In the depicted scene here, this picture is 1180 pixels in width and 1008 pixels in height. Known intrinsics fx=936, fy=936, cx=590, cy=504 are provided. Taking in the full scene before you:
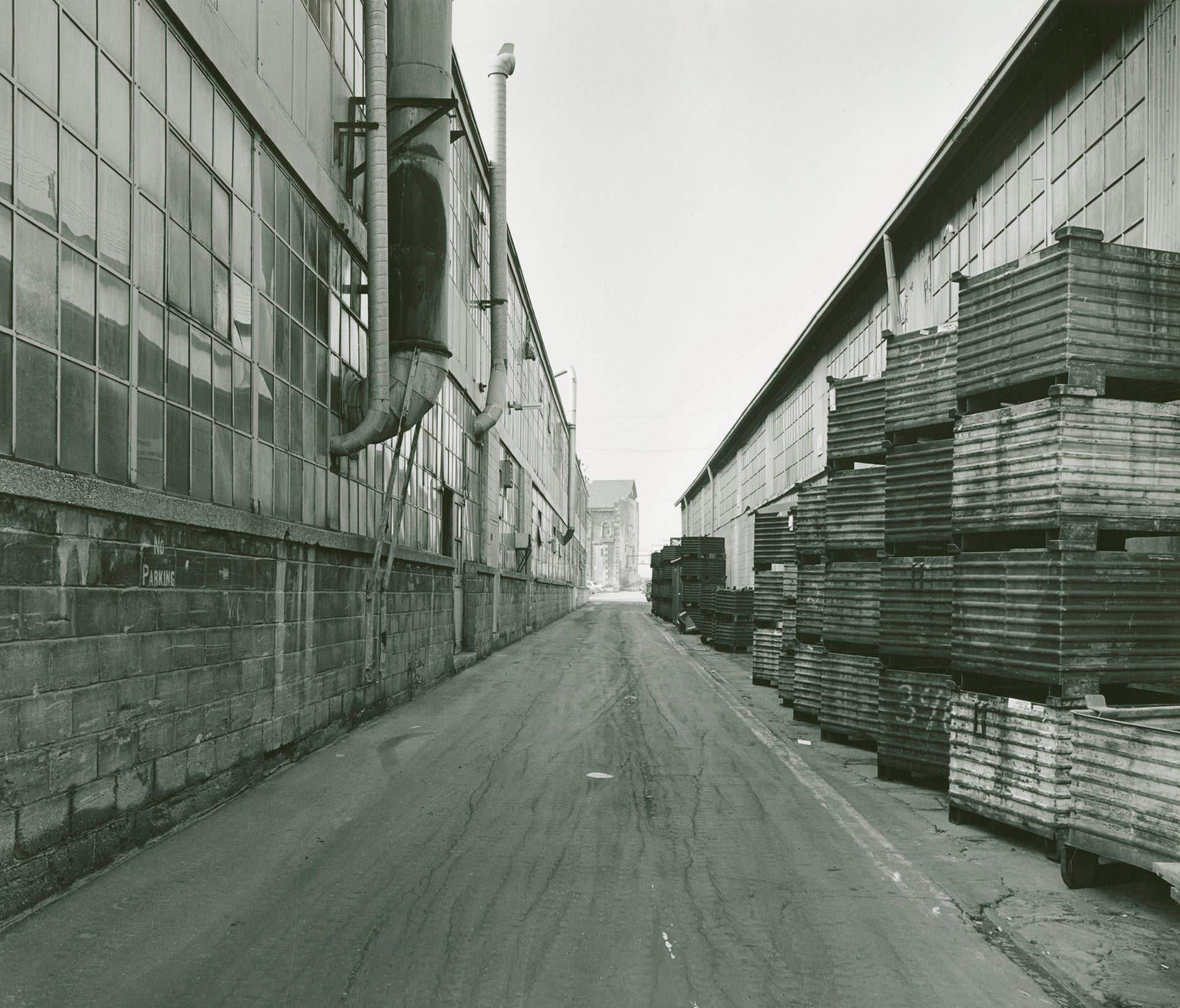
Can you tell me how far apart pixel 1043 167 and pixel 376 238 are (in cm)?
784

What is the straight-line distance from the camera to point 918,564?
27.3 ft

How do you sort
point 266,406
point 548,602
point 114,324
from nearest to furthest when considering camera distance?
1. point 114,324
2. point 266,406
3. point 548,602

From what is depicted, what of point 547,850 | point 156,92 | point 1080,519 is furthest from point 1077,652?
point 156,92

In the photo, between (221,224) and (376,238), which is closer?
(221,224)

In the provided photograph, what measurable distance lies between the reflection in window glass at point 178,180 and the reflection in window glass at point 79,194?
1111 mm

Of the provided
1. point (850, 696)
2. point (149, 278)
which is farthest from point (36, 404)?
point (850, 696)

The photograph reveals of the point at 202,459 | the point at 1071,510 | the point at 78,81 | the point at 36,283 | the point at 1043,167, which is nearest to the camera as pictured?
the point at 36,283

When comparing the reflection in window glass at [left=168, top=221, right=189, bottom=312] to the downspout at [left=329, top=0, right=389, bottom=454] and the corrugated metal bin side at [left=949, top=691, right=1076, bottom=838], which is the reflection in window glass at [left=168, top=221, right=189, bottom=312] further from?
the corrugated metal bin side at [left=949, top=691, right=1076, bottom=838]

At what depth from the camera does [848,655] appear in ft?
33.3

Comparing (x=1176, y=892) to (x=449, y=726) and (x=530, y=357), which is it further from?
(x=530, y=357)

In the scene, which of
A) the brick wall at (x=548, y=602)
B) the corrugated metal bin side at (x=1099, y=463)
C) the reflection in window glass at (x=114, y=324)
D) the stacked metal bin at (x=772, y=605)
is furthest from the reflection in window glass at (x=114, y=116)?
the brick wall at (x=548, y=602)

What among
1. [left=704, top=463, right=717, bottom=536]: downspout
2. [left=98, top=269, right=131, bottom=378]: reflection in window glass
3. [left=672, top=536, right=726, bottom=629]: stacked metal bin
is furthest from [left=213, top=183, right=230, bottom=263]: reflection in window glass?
[left=704, top=463, right=717, bottom=536]: downspout

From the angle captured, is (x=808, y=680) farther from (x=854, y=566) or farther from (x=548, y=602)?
(x=548, y=602)

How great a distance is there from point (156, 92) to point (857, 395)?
24.1ft
